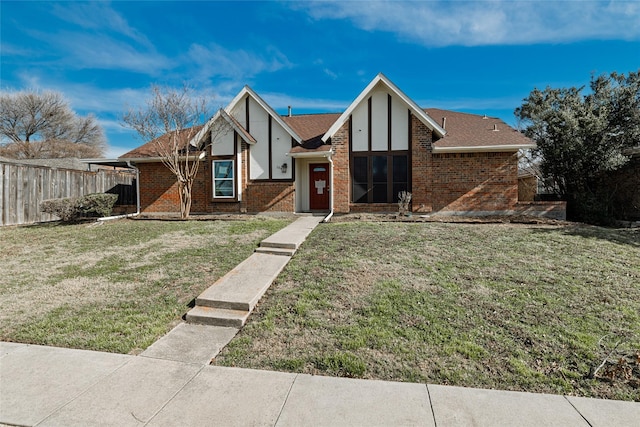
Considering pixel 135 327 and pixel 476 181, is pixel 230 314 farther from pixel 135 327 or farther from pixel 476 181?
pixel 476 181

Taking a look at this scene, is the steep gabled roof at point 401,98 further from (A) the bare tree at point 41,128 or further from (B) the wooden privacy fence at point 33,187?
(A) the bare tree at point 41,128

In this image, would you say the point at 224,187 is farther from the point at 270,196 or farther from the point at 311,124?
the point at 311,124

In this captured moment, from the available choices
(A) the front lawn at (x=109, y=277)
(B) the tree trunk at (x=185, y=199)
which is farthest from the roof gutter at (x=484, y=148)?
(B) the tree trunk at (x=185, y=199)

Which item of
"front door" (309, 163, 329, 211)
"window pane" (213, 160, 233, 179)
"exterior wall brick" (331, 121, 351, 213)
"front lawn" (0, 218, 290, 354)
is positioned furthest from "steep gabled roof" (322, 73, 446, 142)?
"front lawn" (0, 218, 290, 354)

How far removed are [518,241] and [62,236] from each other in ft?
39.6

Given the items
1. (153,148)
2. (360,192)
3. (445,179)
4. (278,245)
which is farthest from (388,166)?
(153,148)

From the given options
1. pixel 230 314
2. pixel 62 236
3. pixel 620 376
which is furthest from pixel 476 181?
pixel 62 236

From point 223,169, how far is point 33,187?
6.95 m

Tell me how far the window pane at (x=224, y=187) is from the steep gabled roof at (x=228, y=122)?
172 cm

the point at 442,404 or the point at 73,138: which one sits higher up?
the point at 73,138

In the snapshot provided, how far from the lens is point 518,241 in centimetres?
763

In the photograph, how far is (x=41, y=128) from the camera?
3428 cm

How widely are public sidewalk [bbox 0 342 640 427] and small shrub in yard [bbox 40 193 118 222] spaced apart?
997cm

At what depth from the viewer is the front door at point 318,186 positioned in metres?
14.1
